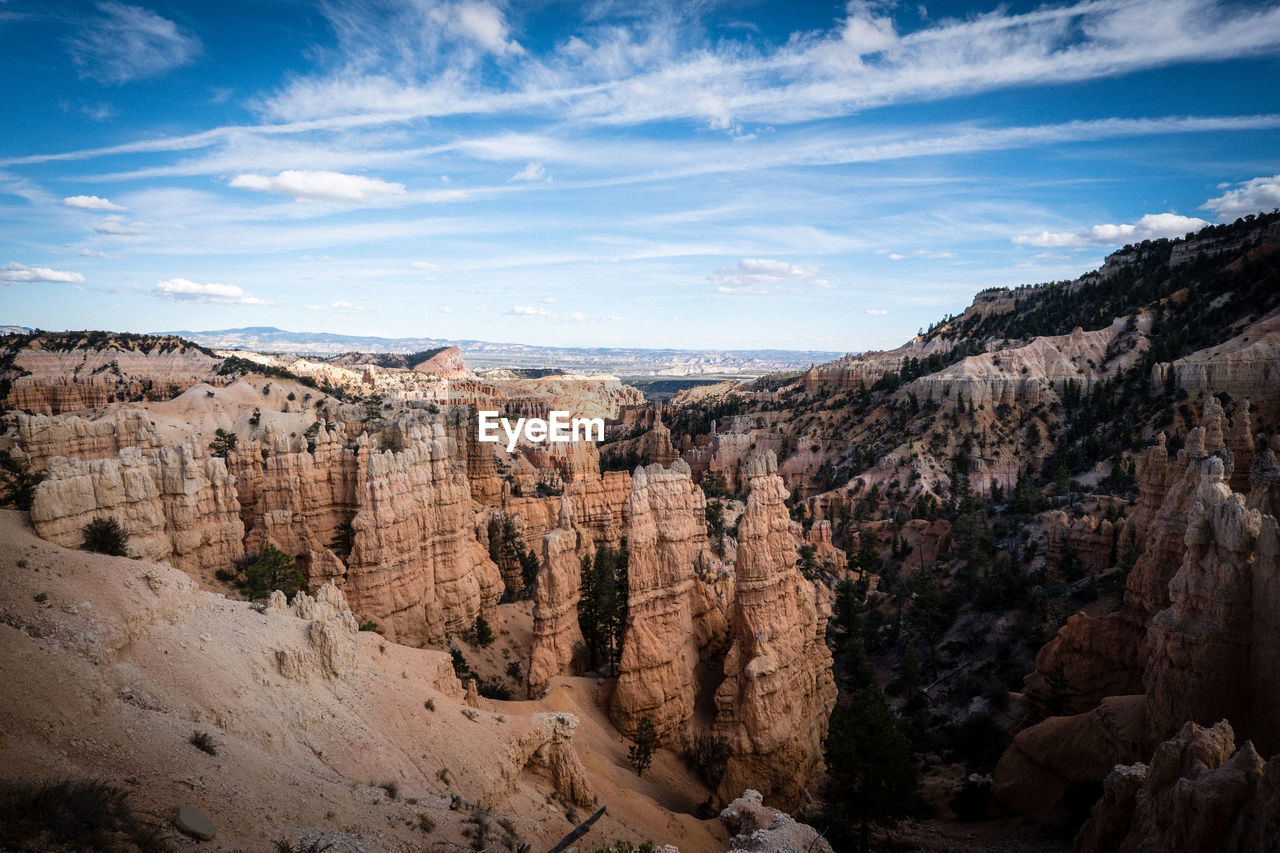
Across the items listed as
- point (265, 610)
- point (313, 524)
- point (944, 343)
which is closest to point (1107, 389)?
point (944, 343)

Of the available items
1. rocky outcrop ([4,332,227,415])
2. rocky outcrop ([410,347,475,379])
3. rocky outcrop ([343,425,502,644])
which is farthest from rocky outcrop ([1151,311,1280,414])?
rocky outcrop ([410,347,475,379])

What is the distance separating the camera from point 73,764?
9.09m

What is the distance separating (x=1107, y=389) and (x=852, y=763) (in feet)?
244

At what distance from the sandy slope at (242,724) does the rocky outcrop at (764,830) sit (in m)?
1.23

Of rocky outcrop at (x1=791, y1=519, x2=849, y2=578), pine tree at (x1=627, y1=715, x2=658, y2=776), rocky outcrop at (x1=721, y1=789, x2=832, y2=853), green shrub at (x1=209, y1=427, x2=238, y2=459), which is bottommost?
rocky outcrop at (x1=791, y1=519, x2=849, y2=578)

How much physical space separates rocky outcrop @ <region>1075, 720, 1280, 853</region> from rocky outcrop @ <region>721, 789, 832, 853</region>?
6383 millimetres

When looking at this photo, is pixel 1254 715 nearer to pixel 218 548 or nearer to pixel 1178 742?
pixel 1178 742

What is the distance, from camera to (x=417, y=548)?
32.5 metres

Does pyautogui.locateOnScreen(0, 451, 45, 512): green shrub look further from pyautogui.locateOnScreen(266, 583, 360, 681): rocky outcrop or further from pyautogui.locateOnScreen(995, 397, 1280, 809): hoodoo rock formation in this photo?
pyautogui.locateOnScreen(995, 397, 1280, 809): hoodoo rock formation

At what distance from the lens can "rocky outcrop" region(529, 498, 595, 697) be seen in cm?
2833

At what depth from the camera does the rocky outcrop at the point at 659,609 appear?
25.6m

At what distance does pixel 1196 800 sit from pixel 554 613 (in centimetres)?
2166

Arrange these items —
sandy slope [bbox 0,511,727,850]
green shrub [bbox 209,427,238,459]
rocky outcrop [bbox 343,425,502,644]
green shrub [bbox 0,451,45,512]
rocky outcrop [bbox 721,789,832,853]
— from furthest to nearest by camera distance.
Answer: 1. green shrub [bbox 209,427,238,459]
2. rocky outcrop [bbox 343,425,502,644]
3. green shrub [bbox 0,451,45,512]
4. rocky outcrop [bbox 721,789,832,853]
5. sandy slope [bbox 0,511,727,850]

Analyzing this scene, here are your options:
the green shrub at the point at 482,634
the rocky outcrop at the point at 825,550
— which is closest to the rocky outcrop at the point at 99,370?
the green shrub at the point at 482,634
